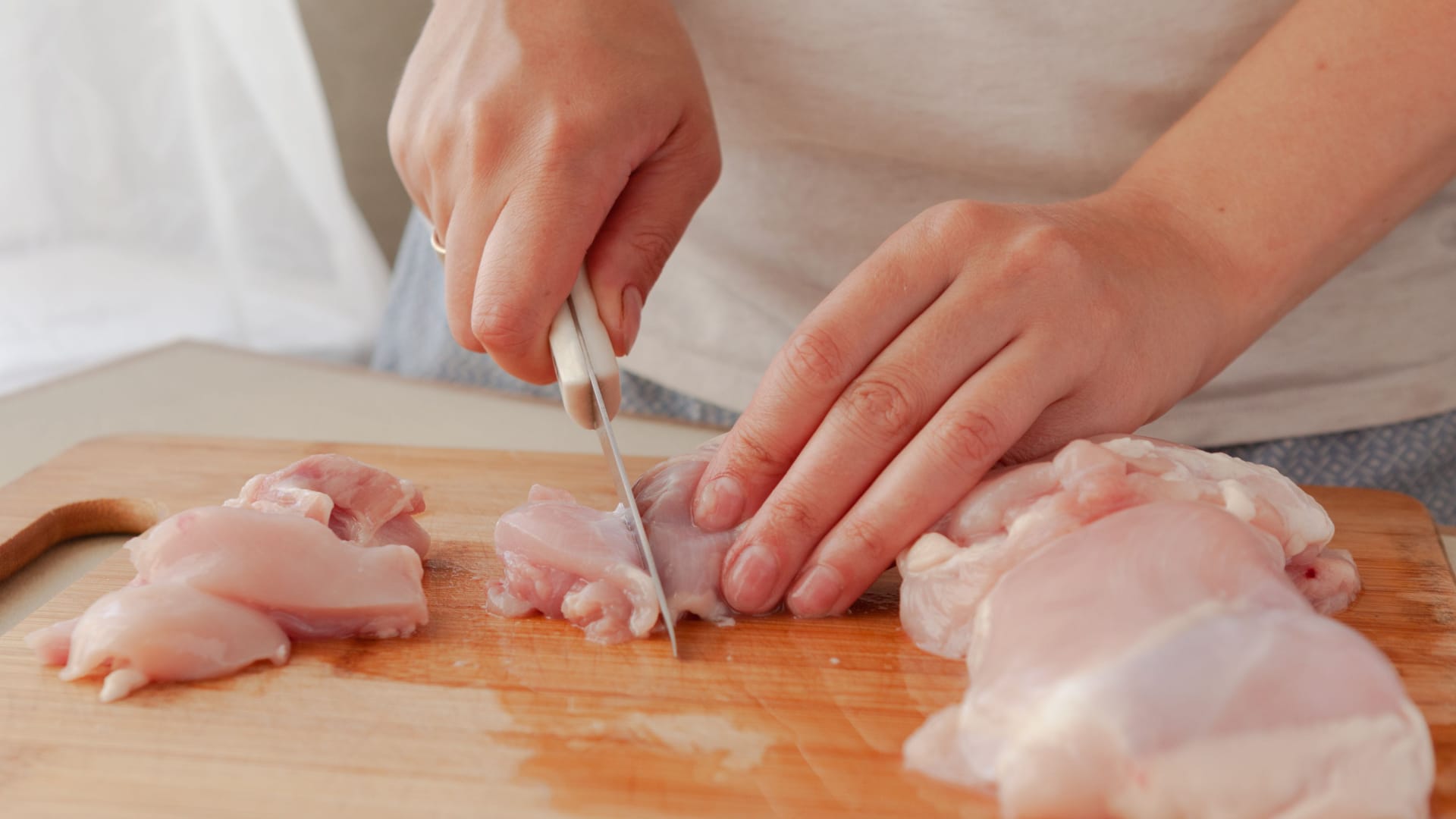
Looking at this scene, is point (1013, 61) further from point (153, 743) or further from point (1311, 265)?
point (153, 743)

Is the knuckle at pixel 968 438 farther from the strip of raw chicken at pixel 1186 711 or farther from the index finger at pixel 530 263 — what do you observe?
the index finger at pixel 530 263

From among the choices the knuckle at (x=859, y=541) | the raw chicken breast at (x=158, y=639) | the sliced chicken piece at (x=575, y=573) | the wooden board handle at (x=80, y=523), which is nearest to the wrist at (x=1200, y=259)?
the knuckle at (x=859, y=541)

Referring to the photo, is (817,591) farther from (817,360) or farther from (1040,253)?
(1040,253)

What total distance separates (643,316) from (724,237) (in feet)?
0.78

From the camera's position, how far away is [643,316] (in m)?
2.45

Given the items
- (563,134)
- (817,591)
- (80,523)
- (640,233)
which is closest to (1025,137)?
(640,233)

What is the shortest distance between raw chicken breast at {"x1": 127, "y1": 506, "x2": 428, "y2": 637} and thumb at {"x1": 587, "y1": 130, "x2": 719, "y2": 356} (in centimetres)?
43

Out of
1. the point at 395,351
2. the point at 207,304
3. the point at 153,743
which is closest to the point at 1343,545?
the point at 153,743

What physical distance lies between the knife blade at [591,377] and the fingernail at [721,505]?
81 millimetres

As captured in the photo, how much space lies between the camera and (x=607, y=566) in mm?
1480

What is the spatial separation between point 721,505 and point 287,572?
1.75ft

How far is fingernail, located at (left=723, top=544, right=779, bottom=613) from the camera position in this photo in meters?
1.46

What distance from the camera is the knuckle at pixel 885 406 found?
146 centimetres

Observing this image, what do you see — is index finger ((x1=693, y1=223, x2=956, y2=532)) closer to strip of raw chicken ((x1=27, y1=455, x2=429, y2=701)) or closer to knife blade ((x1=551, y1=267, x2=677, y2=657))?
knife blade ((x1=551, y1=267, x2=677, y2=657))
